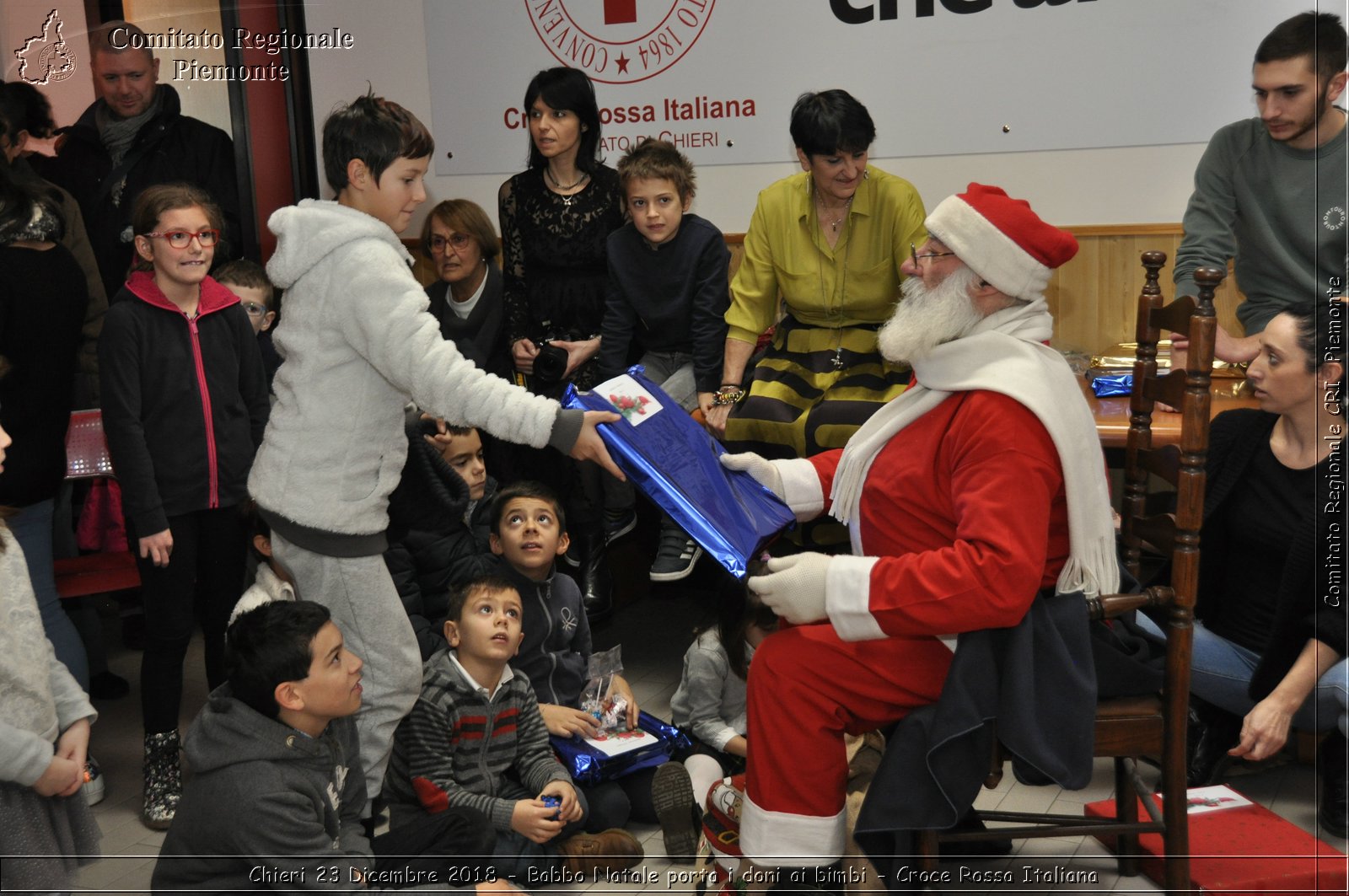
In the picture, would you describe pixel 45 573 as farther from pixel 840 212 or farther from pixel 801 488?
pixel 840 212

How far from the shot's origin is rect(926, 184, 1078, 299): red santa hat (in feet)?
7.80

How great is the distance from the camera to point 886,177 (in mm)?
3713

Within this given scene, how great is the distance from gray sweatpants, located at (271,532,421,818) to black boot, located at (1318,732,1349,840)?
88.4 inches

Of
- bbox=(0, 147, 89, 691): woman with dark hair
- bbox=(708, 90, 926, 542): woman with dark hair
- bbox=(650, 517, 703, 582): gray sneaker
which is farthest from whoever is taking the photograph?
bbox=(650, 517, 703, 582): gray sneaker

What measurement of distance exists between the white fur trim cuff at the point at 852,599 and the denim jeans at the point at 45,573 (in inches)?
90.2

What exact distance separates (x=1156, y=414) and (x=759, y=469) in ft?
5.41

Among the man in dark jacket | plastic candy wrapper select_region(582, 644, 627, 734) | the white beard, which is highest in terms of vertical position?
the man in dark jacket

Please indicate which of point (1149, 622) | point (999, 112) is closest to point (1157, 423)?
point (1149, 622)

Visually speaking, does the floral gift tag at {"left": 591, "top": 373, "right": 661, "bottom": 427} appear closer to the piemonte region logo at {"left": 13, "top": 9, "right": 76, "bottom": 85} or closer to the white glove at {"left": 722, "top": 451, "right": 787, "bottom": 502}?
the white glove at {"left": 722, "top": 451, "right": 787, "bottom": 502}

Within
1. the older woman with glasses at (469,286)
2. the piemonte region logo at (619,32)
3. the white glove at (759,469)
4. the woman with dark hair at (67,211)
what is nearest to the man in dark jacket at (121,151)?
the woman with dark hair at (67,211)

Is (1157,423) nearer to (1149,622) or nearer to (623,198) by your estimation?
(1149,622)

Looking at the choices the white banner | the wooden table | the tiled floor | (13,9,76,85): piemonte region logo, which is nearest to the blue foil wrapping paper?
the tiled floor

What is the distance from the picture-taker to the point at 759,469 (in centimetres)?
268

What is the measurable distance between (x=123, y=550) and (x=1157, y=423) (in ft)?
10.9
